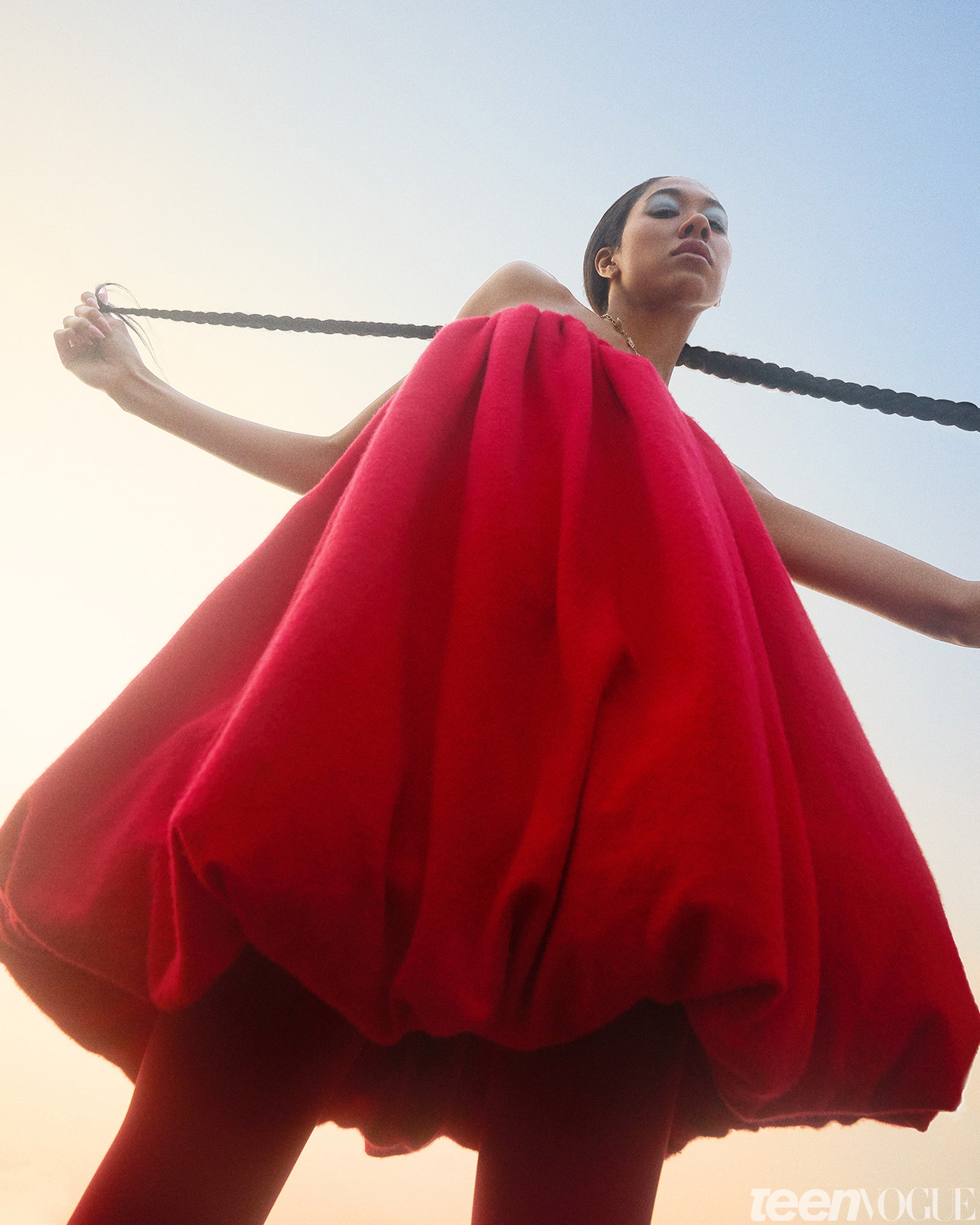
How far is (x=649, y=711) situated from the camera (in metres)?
0.38

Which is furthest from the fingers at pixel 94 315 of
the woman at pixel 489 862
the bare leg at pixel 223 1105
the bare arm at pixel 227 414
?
the bare leg at pixel 223 1105

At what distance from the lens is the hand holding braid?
0.77 m

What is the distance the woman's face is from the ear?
0.04m

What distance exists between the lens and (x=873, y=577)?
2.44ft

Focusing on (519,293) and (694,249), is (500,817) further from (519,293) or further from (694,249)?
(694,249)

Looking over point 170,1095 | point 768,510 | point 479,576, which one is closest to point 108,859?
point 170,1095

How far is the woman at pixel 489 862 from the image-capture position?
0.31m

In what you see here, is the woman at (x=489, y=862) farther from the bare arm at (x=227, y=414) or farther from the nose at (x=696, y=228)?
the nose at (x=696, y=228)

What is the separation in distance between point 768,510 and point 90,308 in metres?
0.71

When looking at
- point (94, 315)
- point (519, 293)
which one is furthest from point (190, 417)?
point (519, 293)

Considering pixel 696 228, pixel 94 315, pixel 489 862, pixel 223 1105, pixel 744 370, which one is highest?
pixel 696 228

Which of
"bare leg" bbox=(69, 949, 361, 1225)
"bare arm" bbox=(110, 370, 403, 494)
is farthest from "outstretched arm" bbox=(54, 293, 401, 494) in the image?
"bare leg" bbox=(69, 949, 361, 1225)

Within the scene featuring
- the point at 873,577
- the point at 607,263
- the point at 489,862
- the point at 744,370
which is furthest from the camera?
the point at 607,263

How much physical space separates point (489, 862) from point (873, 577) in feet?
1.75
